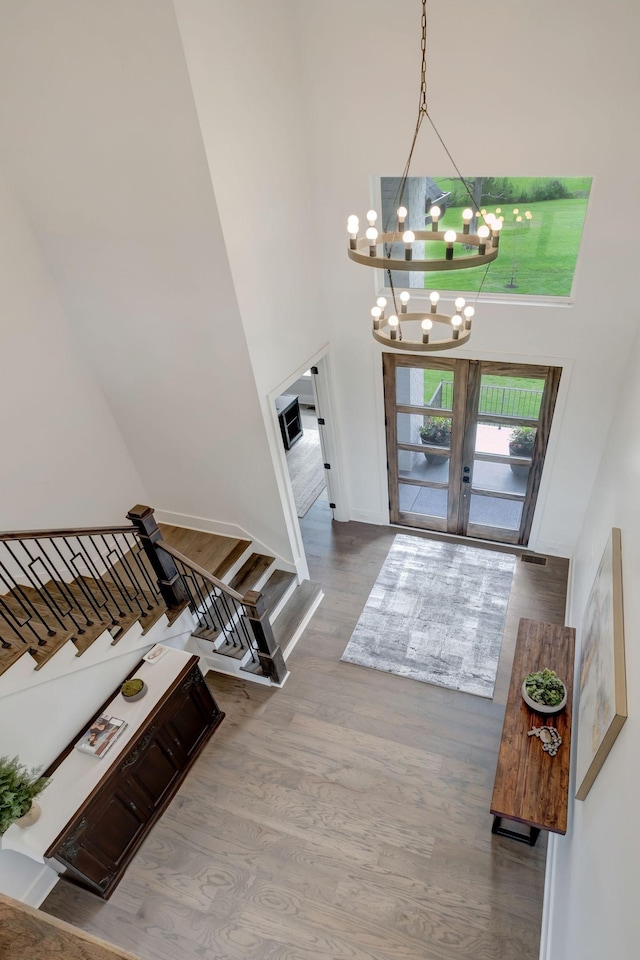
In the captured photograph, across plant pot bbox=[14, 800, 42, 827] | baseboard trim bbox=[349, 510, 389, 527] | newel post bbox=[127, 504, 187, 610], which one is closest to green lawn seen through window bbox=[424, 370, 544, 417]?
baseboard trim bbox=[349, 510, 389, 527]

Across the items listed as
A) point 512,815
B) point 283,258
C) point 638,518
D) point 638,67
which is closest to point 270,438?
point 283,258

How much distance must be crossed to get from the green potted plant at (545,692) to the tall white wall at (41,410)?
4.32m

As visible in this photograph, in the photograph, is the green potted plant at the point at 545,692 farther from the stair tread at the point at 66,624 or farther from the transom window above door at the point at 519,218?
the transom window above door at the point at 519,218

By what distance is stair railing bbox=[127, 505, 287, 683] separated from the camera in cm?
439

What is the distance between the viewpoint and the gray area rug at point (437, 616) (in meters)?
5.01

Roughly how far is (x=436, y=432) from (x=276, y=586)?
8.26 ft

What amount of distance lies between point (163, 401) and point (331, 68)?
3179 mm

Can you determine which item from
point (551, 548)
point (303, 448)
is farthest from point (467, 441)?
point (303, 448)

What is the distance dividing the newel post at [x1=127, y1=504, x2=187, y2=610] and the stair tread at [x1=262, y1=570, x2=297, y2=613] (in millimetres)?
1006

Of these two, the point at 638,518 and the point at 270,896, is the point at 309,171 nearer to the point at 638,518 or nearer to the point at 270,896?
the point at 638,518

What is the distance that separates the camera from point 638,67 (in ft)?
11.3

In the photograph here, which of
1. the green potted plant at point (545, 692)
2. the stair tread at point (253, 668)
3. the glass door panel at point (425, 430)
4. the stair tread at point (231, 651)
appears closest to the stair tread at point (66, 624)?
the stair tread at point (231, 651)

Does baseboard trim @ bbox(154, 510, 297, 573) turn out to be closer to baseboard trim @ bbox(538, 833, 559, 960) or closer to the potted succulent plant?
the potted succulent plant

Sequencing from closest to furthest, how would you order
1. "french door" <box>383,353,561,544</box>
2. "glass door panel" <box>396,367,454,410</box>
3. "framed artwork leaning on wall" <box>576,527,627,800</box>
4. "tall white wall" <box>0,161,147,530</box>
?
"framed artwork leaning on wall" <box>576,527,627,800</box>
"tall white wall" <box>0,161,147,530</box>
"french door" <box>383,353,561,544</box>
"glass door panel" <box>396,367,454,410</box>
